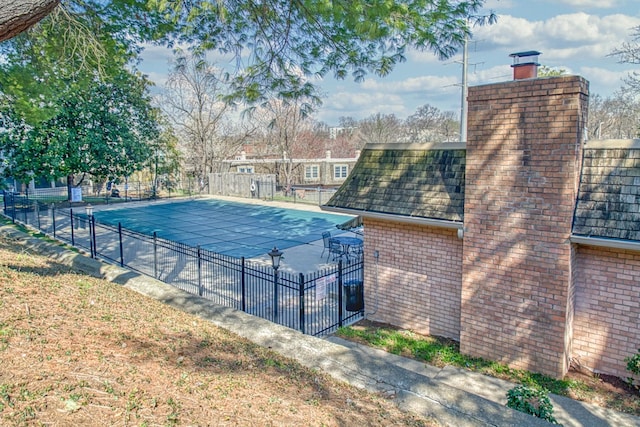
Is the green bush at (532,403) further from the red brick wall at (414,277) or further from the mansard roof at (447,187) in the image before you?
the red brick wall at (414,277)

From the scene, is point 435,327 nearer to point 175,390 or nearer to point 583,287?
point 583,287

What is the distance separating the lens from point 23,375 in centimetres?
356

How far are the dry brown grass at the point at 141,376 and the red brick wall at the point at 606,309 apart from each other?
4.60 metres

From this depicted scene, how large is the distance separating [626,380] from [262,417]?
20.2ft

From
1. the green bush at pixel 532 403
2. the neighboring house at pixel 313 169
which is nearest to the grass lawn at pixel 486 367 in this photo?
the green bush at pixel 532 403

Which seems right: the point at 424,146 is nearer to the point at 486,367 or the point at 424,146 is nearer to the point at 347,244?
the point at 486,367

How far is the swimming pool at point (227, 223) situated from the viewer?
18.0 metres

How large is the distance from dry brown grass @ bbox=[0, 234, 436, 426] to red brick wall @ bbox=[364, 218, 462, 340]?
4.36 meters

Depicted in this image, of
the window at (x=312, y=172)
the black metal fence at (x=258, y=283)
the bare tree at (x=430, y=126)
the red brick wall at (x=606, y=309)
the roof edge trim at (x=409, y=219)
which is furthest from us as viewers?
the bare tree at (x=430, y=126)

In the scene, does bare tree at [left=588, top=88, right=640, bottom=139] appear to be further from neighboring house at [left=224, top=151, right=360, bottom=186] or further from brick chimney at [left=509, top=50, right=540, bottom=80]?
A: brick chimney at [left=509, top=50, right=540, bottom=80]

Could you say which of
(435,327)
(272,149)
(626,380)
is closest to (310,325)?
(435,327)

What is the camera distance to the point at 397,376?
4754mm

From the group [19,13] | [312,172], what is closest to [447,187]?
[19,13]

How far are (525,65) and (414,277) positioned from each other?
4.32 meters
